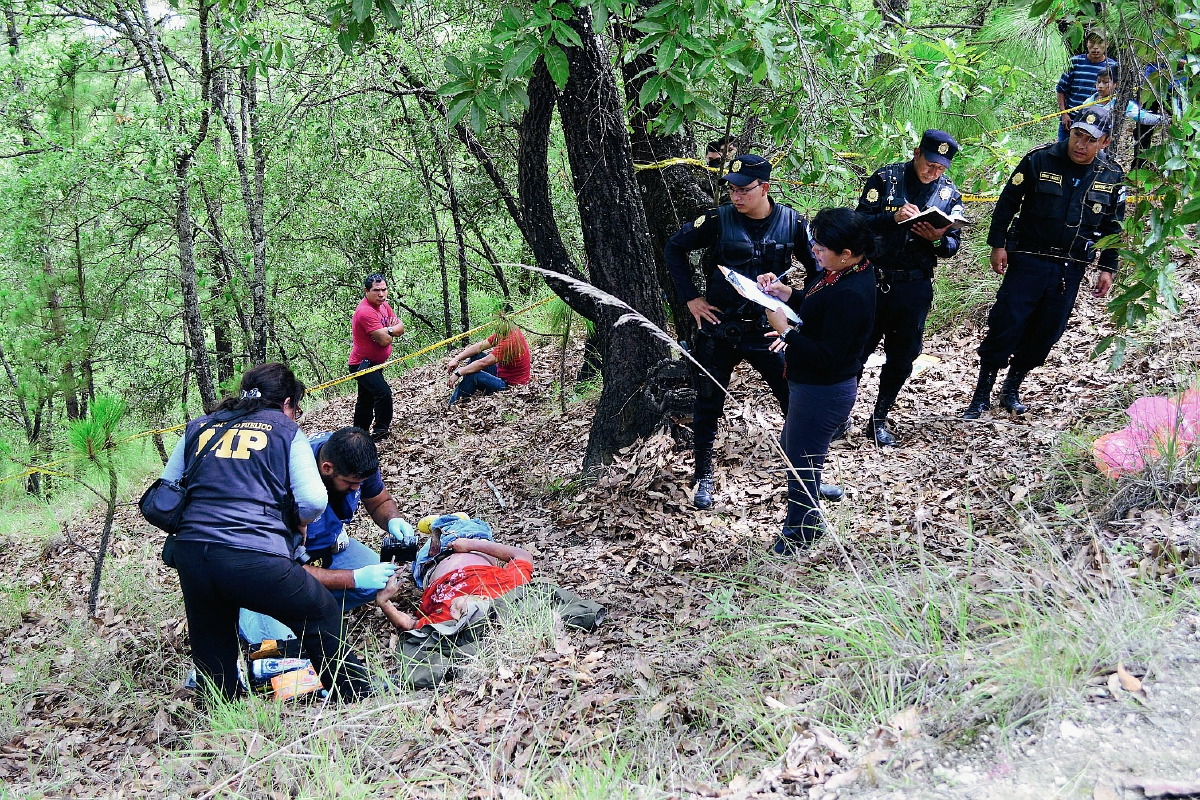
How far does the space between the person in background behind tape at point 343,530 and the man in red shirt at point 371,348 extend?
3367 millimetres

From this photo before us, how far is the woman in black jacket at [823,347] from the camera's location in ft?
11.8

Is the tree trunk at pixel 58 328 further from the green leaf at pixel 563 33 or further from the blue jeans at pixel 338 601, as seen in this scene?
the green leaf at pixel 563 33

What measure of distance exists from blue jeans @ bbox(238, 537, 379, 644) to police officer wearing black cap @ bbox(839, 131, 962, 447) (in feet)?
10.5

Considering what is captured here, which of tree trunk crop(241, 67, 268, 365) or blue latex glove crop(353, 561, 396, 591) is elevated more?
tree trunk crop(241, 67, 268, 365)

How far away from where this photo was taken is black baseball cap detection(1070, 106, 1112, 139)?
4.51 meters

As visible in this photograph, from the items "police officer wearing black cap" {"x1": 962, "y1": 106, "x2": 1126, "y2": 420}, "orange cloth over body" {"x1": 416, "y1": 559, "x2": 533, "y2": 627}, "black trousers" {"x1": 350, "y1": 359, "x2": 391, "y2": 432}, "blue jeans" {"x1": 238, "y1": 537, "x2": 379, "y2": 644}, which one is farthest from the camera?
"black trousers" {"x1": 350, "y1": 359, "x2": 391, "y2": 432}

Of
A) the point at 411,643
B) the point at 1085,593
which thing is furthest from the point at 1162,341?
the point at 411,643

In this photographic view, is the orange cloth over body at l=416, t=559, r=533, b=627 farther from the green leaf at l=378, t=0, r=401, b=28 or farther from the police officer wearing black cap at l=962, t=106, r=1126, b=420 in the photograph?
the police officer wearing black cap at l=962, t=106, r=1126, b=420

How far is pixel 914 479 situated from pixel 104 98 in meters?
10.3

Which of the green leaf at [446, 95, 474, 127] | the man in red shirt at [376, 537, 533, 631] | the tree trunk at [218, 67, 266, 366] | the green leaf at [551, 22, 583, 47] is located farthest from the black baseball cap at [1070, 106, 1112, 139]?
the tree trunk at [218, 67, 266, 366]

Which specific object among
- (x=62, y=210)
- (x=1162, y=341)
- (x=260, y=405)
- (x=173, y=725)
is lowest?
(x=173, y=725)

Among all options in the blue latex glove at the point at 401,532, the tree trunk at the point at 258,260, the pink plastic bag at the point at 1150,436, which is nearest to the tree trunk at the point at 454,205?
the tree trunk at the point at 258,260

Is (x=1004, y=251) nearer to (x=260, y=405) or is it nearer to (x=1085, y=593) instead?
(x=1085, y=593)

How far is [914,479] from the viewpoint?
15.4 ft
